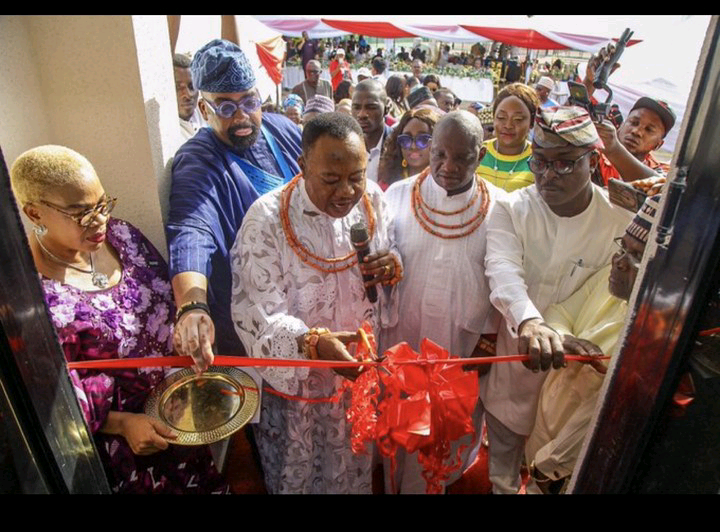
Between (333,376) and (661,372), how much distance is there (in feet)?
4.98

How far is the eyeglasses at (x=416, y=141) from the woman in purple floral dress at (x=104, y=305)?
6.04ft

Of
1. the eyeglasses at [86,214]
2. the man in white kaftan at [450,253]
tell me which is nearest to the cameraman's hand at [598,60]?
the man in white kaftan at [450,253]

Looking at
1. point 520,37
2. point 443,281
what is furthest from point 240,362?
point 520,37

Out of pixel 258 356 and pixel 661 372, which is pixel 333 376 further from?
pixel 661 372

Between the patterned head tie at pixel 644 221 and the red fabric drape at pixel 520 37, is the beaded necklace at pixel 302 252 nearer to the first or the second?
the patterned head tie at pixel 644 221

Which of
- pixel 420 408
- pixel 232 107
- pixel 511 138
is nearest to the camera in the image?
pixel 420 408

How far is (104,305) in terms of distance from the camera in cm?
199

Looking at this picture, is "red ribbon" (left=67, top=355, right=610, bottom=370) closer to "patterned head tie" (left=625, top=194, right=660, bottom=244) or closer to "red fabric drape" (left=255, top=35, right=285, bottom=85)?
"patterned head tie" (left=625, top=194, right=660, bottom=244)

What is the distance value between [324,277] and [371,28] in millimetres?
15624

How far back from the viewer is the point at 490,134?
6.36 meters

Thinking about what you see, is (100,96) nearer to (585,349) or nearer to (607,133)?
(585,349)

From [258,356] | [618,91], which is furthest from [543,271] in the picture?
[618,91]

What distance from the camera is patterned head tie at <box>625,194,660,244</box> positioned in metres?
1.66

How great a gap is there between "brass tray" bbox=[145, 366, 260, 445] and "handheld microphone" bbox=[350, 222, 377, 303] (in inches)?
26.8
